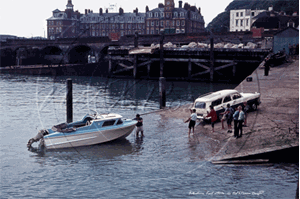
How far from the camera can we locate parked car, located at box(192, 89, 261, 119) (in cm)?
2316

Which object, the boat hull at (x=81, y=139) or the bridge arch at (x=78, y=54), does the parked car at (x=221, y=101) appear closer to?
the boat hull at (x=81, y=139)

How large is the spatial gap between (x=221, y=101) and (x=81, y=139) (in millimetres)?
9193

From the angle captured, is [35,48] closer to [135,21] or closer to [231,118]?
[135,21]

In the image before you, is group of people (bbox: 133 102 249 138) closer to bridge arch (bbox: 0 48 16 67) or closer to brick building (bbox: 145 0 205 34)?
bridge arch (bbox: 0 48 16 67)

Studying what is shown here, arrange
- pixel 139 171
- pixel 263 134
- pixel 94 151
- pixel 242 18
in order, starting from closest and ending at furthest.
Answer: pixel 139 171 → pixel 263 134 → pixel 94 151 → pixel 242 18

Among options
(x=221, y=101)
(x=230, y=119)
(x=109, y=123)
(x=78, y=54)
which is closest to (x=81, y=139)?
(x=109, y=123)

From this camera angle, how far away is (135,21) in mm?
155125

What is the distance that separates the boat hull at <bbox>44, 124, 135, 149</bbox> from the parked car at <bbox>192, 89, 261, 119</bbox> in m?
5.16

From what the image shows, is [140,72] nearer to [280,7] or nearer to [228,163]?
[228,163]

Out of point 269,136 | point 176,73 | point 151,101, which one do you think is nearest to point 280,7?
point 176,73

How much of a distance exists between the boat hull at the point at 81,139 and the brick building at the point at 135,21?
12272 cm

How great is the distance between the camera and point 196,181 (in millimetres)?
15922

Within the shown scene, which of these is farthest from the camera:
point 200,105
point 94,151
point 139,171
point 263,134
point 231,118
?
point 200,105

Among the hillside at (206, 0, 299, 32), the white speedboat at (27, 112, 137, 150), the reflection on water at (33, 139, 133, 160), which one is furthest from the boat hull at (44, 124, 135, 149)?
the hillside at (206, 0, 299, 32)
